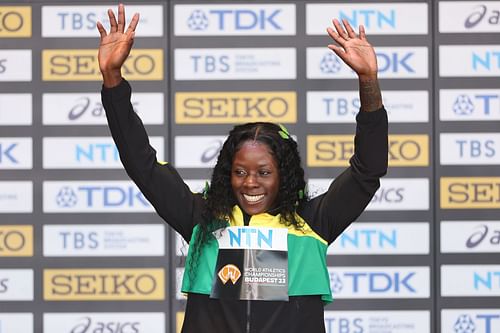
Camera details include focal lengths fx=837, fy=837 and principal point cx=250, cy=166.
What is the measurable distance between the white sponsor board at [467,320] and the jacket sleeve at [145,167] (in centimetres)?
265

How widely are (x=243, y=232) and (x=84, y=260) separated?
2487 mm

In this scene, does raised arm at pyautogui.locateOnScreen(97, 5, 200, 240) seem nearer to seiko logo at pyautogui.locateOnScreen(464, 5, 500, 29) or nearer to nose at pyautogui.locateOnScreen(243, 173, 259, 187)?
nose at pyautogui.locateOnScreen(243, 173, 259, 187)

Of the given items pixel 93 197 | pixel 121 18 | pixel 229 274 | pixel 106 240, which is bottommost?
pixel 106 240

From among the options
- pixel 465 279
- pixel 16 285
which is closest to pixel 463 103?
pixel 465 279

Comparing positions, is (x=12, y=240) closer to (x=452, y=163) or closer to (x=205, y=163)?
(x=205, y=163)

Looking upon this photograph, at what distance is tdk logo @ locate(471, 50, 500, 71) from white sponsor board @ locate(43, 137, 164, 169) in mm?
1791

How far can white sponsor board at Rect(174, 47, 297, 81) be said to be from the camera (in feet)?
15.1

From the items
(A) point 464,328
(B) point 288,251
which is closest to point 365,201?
(B) point 288,251

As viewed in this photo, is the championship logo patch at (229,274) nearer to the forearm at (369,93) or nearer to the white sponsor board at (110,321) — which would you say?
the forearm at (369,93)

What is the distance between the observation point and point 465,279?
4.64 meters

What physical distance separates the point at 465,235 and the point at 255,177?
2600mm


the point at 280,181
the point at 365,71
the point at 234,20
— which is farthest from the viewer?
the point at 234,20

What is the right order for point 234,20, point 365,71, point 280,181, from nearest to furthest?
point 365,71
point 280,181
point 234,20

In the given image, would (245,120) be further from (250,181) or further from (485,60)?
(250,181)
